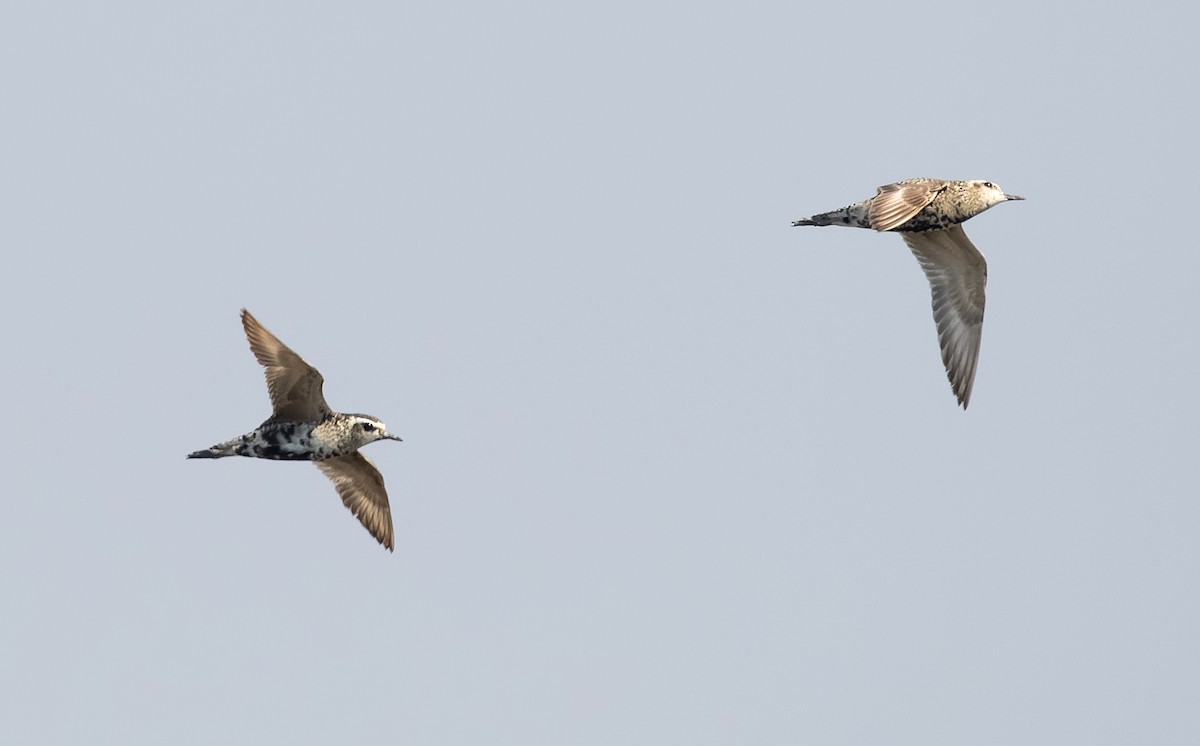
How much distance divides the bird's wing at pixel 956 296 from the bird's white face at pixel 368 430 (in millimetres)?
9296

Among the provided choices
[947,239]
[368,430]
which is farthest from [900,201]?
[368,430]

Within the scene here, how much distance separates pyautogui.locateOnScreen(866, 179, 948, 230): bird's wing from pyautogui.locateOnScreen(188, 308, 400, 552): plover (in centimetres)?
754

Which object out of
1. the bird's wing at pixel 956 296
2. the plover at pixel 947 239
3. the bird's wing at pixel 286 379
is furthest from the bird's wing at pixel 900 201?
the bird's wing at pixel 286 379

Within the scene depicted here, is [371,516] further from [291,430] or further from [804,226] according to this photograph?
[804,226]

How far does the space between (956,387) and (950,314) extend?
1.22 metres

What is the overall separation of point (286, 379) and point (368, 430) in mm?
1514

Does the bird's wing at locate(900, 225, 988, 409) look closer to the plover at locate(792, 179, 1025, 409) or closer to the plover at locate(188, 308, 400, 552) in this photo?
the plover at locate(792, 179, 1025, 409)

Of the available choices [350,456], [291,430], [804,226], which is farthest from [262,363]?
[804,226]

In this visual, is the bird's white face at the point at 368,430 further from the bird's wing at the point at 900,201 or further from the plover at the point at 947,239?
the bird's wing at the point at 900,201

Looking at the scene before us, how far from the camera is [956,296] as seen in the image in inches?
1118

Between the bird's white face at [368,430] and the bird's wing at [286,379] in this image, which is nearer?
the bird's wing at [286,379]

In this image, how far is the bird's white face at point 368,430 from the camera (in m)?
24.2

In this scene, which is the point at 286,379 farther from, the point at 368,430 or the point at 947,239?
the point at 947,239

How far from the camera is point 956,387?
2869 cm
